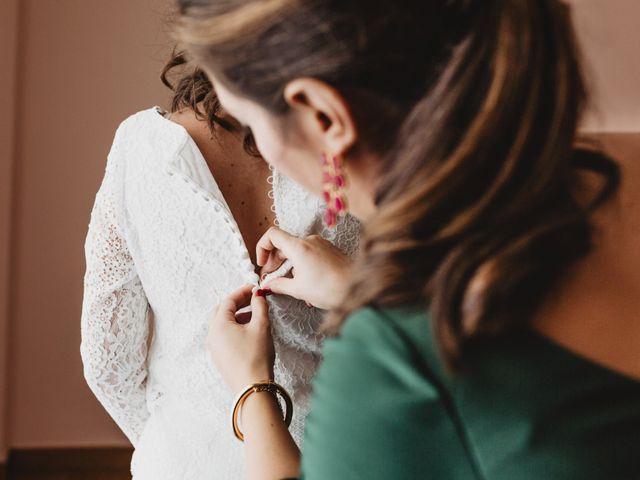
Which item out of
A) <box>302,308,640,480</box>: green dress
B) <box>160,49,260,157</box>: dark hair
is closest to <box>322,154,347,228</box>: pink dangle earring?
<box>302,308,640,480</box>: green dress

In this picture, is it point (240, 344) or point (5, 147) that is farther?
point (5, 147)

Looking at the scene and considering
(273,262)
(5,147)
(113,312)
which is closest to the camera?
(273,262)

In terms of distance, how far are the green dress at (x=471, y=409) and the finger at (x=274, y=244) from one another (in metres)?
0.37

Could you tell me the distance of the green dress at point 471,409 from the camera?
2.16 ft

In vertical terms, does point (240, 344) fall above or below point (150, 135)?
below

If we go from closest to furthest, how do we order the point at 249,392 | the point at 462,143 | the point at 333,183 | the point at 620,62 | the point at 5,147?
the point at 462,143 < the point at 333,183 < the point at 249,392 < the point at 5,147 < the point at 620,62

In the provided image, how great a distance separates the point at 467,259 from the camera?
0.66m

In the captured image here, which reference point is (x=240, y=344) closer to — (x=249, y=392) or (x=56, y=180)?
(x=249, y=392)

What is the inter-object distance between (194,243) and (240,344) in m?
0.16

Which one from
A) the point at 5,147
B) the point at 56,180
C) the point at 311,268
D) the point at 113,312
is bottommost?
the point at 56,180

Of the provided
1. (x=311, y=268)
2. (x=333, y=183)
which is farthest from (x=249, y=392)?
(x=333, y=183)

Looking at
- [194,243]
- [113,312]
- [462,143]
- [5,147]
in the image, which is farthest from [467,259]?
[5,147]

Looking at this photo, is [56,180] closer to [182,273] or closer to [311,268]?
[182,273]

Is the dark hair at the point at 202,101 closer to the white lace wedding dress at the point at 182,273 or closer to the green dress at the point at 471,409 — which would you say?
the white lace wedding dress at the point at 182,273
